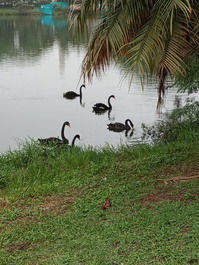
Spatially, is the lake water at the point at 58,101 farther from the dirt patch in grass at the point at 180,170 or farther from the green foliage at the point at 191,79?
the dirt patch in grass at the point at 180,170

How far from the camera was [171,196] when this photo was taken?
5863 mm

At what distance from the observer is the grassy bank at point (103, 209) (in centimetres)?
447

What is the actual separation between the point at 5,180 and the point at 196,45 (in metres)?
3.76

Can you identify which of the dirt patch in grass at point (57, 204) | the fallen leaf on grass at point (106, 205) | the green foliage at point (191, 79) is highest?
the green foliage at point (191, 79)

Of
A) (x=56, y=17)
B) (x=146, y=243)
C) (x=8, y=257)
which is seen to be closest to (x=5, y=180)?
(x=8, y=257)

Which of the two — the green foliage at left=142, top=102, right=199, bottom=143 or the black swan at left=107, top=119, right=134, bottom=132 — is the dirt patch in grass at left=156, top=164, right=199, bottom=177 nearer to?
the green foliage at left=142, top=102, right=199, bottom=143

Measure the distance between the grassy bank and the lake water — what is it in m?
1.92

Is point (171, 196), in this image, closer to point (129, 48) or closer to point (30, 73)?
point (129, 48)

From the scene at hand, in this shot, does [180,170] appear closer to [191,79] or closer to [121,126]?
[191,79]

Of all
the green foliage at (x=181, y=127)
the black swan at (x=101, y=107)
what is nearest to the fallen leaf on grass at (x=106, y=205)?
the green foliage at (x=181, y=127)

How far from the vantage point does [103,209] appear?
5695mm

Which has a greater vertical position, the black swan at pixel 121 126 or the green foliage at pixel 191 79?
the green foliage at pixel 191 79

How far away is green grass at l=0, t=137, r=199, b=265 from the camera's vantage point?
446 centimetres

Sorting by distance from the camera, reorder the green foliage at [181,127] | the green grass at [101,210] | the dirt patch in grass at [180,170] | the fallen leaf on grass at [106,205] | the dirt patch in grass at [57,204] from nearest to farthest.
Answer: the green grass at [101,210]
the fallen leaf on grass at [106,205]
the dirt patch in grass at [57,204]
the dirt patch in grass at [180,170]
the green foliage at [181,127]
